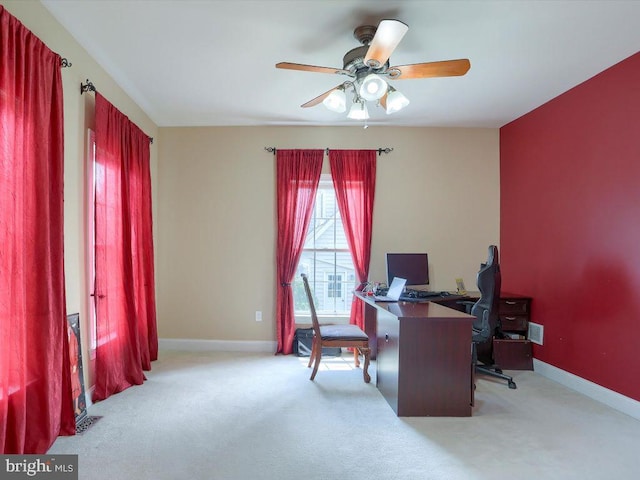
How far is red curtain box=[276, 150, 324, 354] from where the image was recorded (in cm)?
429

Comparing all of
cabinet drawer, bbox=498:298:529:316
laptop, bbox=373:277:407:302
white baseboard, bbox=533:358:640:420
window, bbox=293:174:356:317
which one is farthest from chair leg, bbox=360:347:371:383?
white baseboard, bbox=533:358:640:420

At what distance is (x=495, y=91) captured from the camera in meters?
3.41

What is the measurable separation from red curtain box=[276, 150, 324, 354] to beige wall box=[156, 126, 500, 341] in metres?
0.14

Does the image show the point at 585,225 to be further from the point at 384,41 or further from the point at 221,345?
the point at 221,345

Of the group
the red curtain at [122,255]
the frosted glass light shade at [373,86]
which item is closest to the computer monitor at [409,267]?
the frosted glass light shade at [373,86]

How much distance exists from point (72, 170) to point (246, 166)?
208 centimetres

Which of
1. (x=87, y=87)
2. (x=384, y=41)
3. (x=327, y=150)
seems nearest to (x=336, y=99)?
(x=384, y=41)

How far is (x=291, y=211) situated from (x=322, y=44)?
6.75 ft

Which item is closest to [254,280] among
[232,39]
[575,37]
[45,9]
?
[232,39]

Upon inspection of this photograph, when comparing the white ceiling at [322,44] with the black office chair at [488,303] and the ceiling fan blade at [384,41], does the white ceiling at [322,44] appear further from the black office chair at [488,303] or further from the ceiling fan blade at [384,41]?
the black office chair at [488,303]

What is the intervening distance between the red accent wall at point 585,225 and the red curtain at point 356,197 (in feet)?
5.69

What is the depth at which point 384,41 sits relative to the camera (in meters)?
2.01

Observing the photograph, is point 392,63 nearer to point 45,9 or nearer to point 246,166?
point 246,166

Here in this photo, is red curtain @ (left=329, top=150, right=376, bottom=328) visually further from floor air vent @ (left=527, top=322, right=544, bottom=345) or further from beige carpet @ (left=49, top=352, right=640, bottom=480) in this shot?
floor air vent @ (left=527, top=322, right=544, bottom=345)
